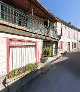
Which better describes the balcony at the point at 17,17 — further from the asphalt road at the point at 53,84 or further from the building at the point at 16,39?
the asphalt road at the point at 53,84

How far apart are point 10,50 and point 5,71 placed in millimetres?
1527

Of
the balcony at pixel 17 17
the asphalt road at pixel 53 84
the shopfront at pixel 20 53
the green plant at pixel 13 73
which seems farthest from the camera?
the balcony at pixel 17 17

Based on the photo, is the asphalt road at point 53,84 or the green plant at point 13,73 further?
the green plant at point 13,73

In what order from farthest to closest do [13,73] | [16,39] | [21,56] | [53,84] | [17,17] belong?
[21,56] → [17,17] → [16,39] → [53,84] → [13,73]

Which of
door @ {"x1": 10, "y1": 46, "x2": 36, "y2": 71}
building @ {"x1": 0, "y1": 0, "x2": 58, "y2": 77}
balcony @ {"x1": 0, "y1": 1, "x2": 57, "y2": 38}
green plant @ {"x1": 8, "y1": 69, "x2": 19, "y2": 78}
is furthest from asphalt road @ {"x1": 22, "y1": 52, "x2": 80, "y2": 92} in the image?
balcony @ {"x1": 0, "y1": 1, "x2": 57, "y2": 38}

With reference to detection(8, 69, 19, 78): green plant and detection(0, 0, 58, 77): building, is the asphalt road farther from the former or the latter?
detection(0, 0, 58, 77): building

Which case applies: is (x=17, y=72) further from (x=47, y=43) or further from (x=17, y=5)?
(x=47, y=43)

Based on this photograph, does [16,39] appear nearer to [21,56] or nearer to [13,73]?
[21,56]

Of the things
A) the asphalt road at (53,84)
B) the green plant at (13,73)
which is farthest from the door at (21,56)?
the asphalt road at (53,84)

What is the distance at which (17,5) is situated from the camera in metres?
16.8

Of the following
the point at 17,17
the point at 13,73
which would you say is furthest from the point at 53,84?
the point at 17,17

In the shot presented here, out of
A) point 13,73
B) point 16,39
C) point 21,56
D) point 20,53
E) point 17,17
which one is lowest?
point 13,73

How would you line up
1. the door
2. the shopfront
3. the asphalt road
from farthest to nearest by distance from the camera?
the door, the shopfront, the asphalt road

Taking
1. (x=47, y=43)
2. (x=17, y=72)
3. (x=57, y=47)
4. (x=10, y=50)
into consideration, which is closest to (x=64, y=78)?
(x=17, y=72)
